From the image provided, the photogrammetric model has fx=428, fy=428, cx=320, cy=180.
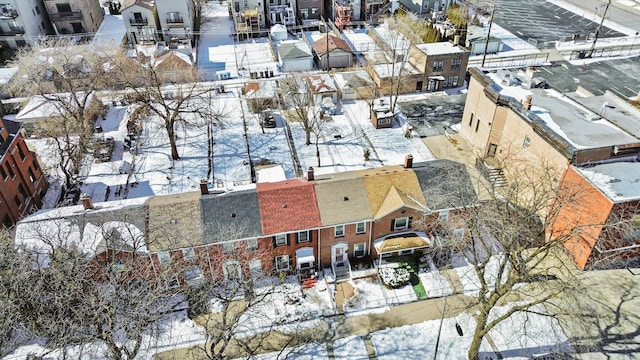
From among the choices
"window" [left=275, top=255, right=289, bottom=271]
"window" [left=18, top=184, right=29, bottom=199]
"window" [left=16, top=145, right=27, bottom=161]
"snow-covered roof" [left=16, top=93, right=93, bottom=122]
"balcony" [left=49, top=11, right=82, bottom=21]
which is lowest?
"window" [left=275, top=255, right=289, bottom=271]

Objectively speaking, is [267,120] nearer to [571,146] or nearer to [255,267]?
[255,267]

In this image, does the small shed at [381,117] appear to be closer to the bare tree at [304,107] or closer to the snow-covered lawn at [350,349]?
the bare tree at [304,107]

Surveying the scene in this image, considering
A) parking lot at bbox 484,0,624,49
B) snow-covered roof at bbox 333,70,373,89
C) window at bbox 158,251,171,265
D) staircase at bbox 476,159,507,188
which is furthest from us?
parking lot at bbox 484,0,624,49

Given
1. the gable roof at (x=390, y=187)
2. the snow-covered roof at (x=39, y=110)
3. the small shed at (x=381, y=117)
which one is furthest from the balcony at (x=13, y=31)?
the gable roof at (x=390, y=187)

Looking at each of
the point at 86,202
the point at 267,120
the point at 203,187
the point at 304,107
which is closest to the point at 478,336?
the point at 203,187

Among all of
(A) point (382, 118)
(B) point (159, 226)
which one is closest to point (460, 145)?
(A) point (382, 118)

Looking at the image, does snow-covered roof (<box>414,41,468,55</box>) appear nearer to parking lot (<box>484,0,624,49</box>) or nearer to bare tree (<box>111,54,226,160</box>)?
parking lot (<box>484,0,624,49</box>)

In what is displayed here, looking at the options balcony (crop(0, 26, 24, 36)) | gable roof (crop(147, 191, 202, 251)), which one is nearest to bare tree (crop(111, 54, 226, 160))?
gable roof (crop(147, 191, 202, 251))
